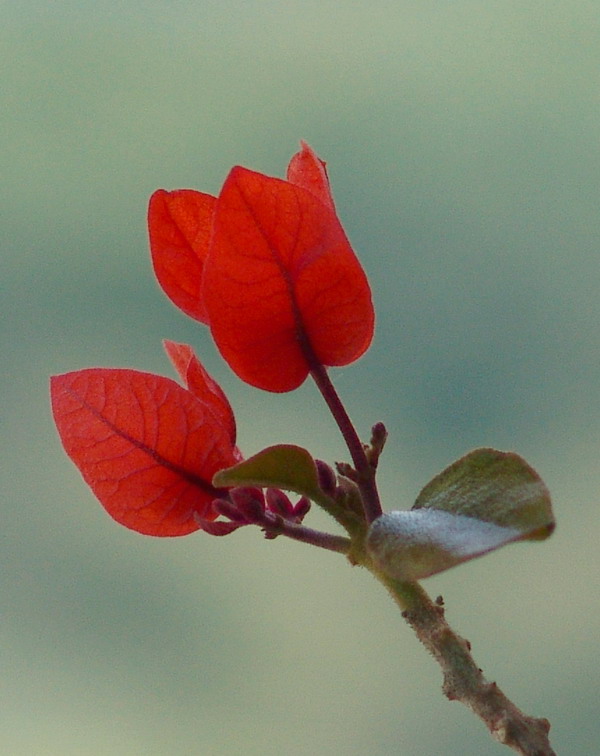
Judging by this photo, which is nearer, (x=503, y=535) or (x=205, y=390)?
(x=503, y=535)

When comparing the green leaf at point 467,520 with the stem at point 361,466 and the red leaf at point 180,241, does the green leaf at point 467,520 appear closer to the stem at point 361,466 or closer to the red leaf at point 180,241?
the stem at point 361,466

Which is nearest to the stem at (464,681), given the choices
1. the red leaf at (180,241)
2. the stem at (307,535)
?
the stem at (307,535)

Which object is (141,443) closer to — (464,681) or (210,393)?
(210,393)

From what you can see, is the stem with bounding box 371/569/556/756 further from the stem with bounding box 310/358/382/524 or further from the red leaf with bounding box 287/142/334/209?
the red leaf with bounding box 287/142/334/209

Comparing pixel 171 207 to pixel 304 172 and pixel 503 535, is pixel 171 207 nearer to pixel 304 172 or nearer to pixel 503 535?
pixel 304 172

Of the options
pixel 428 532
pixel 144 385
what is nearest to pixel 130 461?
pixel 144 385
